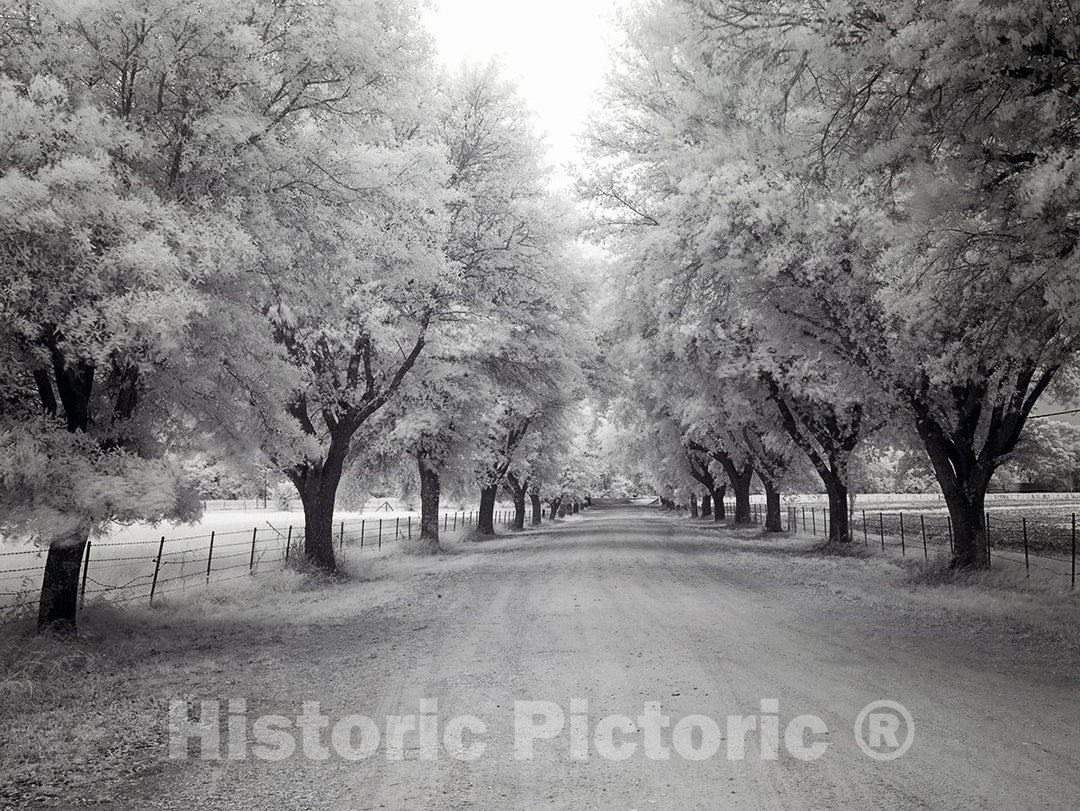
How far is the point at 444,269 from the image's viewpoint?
1370 centimetres

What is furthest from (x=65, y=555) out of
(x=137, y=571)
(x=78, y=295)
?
(x=137, y=571)

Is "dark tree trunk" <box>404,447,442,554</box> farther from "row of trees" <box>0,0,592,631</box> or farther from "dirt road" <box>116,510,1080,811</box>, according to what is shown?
"dirt road" <box>116,510,1080,811</box>

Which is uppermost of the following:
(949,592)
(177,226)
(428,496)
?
(177,226)

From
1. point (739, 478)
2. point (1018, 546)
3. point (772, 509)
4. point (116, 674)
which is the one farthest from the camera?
point (739, 478)

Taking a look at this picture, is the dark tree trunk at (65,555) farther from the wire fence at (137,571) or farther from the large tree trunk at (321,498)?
the large tree trunk at (321,498)

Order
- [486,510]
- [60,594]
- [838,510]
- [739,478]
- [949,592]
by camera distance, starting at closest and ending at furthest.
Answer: [60,594] < [949,592] < [838,510] < [486,510] < [739,478]

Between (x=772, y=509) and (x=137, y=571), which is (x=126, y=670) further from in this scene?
(x=772, y=509)

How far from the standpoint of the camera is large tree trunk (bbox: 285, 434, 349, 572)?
1756 centimetres

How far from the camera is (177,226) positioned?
755cm

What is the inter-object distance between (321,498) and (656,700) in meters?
13.1

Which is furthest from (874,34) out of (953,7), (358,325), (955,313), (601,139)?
(358,325)

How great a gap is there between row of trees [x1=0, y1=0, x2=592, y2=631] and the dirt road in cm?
300

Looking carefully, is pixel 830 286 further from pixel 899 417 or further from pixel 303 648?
pixel 303 648

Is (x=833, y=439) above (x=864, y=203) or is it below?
below
